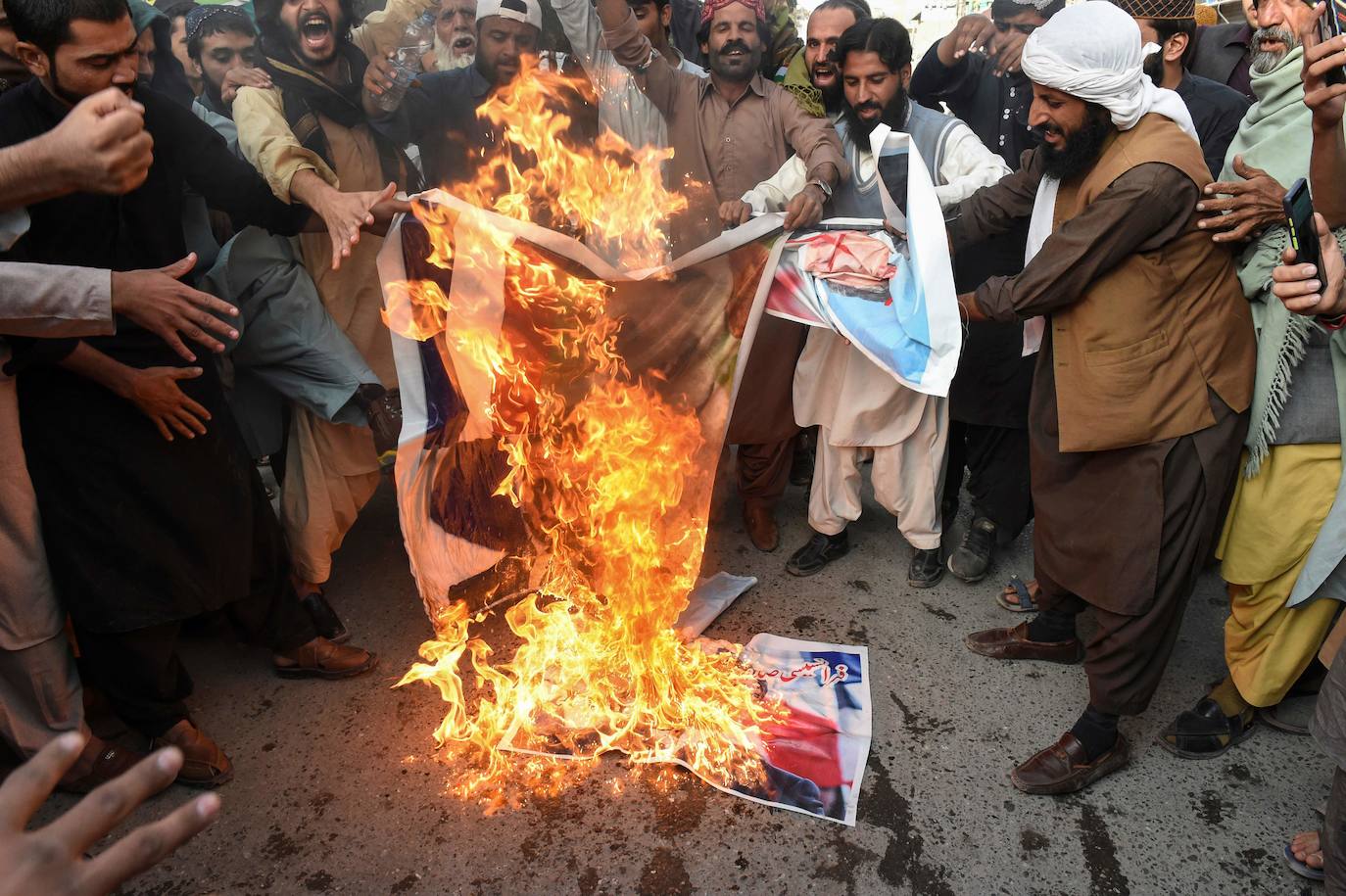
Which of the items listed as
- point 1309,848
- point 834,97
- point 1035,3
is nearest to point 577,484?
point 834,97

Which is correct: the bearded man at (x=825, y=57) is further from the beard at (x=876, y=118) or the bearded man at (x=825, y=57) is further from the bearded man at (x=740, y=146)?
the beard at (x=876, y=118)

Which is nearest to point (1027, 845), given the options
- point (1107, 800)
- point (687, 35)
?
point (1107, 800)

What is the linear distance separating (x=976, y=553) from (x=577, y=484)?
2266mm

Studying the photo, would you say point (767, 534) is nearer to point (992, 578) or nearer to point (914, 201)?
point (992, 578)

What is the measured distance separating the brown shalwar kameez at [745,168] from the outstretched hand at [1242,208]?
6.78ft

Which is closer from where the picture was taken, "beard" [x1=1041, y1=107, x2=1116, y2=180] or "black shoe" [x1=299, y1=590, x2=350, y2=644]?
"beard" [x1=1041, y1=107, x2=1116, y2=180]

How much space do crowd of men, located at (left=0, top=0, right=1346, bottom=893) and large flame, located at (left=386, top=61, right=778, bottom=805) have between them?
57 centimetres

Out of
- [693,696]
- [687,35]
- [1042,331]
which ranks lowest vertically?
[693,696]

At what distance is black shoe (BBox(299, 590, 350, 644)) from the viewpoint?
13.2 ft

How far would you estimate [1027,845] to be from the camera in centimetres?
290

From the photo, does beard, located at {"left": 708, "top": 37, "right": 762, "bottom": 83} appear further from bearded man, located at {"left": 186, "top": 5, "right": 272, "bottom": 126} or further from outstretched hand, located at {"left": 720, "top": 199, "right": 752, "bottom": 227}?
bearded man, located at {"left": 186, "top": 5, "right": 272, "bottom": 126}

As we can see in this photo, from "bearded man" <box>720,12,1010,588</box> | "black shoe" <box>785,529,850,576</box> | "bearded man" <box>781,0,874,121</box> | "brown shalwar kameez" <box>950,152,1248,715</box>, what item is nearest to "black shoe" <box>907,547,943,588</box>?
"bearded man" <box>720,12,1010,588</box>

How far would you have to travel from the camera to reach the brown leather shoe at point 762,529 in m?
4.89

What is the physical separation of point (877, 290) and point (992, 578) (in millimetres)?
1775
